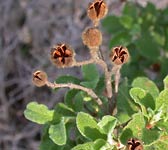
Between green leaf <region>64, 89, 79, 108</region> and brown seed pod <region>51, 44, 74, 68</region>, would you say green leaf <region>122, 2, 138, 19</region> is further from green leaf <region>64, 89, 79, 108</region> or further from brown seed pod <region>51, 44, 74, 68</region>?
brown seed pod <region>51, 44, 74, 68</region>

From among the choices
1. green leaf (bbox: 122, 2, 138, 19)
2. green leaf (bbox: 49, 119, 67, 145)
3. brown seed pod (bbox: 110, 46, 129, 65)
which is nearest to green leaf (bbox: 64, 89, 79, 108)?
green leaf (bbox: 49, 119, 67, 145)

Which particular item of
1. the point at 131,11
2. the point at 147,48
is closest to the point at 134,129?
the point at 147,48

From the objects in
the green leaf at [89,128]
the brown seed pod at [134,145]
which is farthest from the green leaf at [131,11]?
the brown seed pod at [134,145]

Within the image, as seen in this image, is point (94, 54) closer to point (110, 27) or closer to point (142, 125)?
point (142, 125)

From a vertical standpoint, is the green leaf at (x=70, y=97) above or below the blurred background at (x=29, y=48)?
below

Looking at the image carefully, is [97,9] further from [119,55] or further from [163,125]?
[163,125]

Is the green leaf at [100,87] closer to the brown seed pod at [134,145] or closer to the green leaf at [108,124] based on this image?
the green leaf at [108,124]
